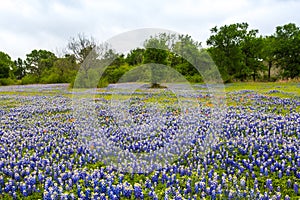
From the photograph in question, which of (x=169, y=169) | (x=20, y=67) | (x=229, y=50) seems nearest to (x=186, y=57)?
(x=229, y=50)

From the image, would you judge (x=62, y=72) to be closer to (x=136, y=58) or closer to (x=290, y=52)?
(x=136, y=58)

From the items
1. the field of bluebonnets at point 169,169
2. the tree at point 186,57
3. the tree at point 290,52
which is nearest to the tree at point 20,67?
the tree at point 186,57

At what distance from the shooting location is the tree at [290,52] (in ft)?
156

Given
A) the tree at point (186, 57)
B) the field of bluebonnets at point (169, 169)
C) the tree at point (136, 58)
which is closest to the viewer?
the field of bluebonnets at point (169, 169)

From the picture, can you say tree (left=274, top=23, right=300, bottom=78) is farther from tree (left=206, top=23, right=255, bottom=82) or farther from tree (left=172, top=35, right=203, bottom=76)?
tree (left=172, top=35, right=203, bottom=76)

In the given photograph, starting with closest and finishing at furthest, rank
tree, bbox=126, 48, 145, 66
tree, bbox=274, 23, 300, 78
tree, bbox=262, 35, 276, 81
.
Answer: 1. tree, bbox=126, 48, 145, 66
2. tree, bbox=274, 23, 300, 78
3. tree, bbox=262, 35, 276, 81

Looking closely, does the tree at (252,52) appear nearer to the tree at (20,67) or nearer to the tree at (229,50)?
the tree at (229,50)

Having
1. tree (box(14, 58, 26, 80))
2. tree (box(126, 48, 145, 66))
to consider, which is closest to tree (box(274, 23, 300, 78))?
tree (box(126, 48, 145, 66))

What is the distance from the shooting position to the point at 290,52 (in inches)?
1886

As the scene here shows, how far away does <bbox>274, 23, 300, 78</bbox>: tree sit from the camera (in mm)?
47594

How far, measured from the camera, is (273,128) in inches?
341

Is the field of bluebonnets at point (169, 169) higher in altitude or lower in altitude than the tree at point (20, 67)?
lower

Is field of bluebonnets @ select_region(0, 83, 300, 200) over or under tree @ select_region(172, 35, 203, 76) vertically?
under

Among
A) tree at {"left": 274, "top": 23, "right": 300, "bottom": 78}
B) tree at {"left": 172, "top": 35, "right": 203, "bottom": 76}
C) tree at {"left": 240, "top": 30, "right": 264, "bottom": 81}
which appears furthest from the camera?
tree at {"left": 240, "top": 30, "right": 264, "bottom": 81}
